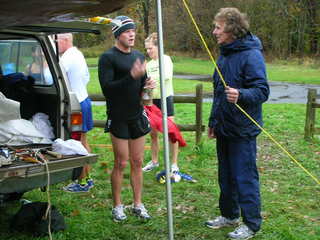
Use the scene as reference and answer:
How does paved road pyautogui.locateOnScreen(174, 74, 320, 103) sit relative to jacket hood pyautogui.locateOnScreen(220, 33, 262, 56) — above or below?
below

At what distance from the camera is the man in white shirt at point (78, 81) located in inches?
239

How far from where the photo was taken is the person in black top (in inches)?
184

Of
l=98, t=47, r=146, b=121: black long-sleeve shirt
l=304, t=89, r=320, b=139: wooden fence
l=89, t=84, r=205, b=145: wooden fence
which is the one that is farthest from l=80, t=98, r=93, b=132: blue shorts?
l=304, t=89, r=320, b=139: wooden fence

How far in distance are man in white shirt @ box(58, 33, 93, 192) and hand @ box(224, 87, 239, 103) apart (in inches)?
94.0

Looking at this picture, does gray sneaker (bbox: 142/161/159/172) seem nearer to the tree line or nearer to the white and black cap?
the white and black cap

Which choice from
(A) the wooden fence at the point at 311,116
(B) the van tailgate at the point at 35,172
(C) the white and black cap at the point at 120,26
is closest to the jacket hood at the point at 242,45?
(C) the white and black cap at the point at 120,26

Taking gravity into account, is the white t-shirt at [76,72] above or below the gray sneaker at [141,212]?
above

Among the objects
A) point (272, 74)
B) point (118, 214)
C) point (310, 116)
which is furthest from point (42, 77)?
point (272, 74)

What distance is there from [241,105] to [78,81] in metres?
2.57

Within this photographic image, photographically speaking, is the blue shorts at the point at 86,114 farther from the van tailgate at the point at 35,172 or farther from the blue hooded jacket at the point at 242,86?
the blue hooded jacket at the point at 242,86

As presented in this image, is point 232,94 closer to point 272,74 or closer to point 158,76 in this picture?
point 158,76

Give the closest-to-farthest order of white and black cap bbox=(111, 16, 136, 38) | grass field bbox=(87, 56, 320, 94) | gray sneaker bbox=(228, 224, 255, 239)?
gray sneaker bbox=(228, 224, 255, 239) < white and black cap bbox=(111, 16, 136, 38) < grass field bbox=(87, 56, 320, 94)

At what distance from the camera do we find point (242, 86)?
172 inches

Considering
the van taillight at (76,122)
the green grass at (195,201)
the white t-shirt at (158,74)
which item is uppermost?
the white t-shirt at (158,74)
